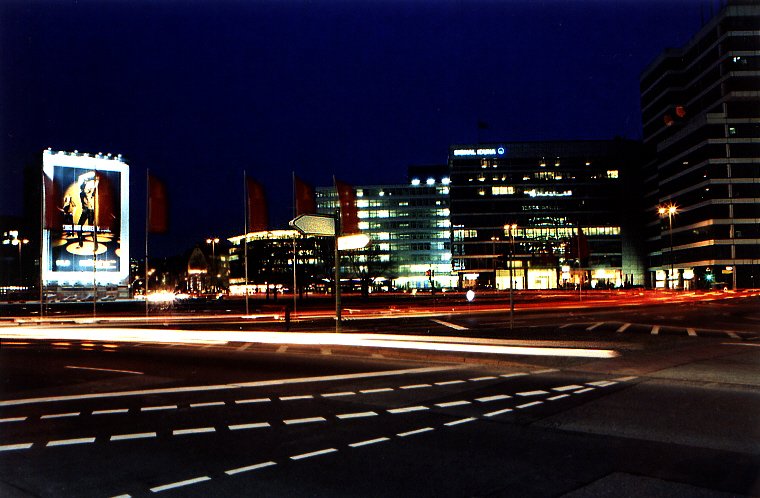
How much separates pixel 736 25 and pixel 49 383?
109 metres

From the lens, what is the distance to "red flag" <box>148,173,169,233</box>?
120 feet

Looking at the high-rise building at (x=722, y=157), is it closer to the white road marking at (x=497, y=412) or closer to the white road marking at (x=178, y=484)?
the white road marking at (x=497, y=412)

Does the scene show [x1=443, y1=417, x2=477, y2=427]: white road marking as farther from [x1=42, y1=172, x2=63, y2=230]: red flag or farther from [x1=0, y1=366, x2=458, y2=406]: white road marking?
[x1=42, y1=172, x2=63, y2=230]: red flag

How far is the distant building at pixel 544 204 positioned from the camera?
142m

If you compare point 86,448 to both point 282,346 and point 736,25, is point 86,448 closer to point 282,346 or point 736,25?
point 282,346

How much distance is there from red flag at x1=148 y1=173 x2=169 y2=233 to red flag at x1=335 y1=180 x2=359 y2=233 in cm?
1475

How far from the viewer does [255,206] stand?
34469mm

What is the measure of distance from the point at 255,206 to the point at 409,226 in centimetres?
13842

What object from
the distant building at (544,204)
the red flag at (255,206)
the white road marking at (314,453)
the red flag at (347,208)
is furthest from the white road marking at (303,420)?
the distant building at (544,204)

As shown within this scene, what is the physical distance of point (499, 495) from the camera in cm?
673

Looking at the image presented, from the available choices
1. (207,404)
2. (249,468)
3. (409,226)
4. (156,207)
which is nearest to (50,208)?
(156,207)

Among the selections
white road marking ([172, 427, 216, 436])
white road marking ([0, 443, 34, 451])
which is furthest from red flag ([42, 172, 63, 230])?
white road marking ([172, 427, 216, 436])

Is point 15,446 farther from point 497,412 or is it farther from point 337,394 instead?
point 497,412

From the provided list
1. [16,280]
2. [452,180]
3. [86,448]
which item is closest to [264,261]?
[452,180]
